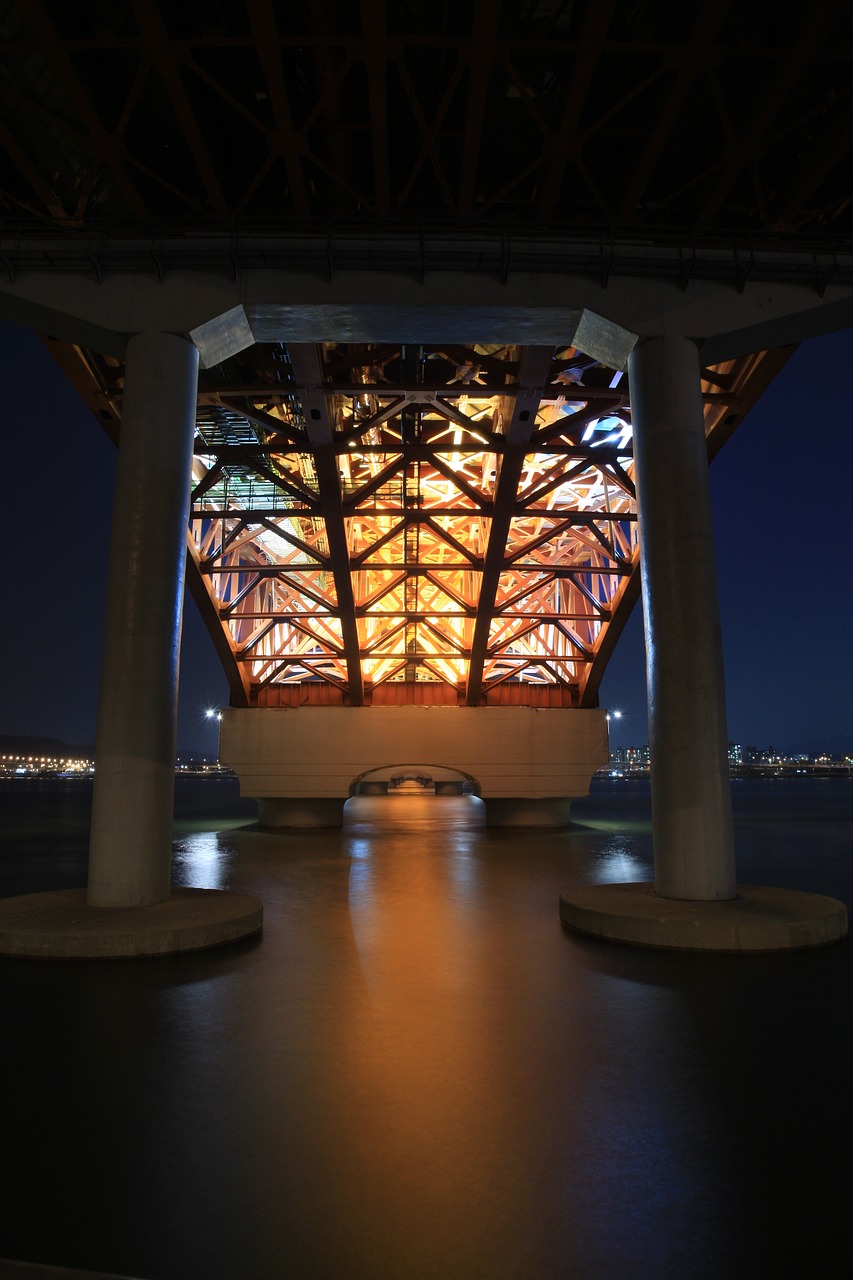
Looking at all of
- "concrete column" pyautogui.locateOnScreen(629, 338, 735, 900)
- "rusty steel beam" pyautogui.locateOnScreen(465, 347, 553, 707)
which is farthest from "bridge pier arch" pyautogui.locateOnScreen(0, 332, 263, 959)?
"rusty steel beam" pyautogui.locateOnScreen(465, 347, 553, 707)

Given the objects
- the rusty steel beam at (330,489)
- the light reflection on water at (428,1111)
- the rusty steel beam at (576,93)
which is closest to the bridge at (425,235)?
the rusty steel beam at (576,93)

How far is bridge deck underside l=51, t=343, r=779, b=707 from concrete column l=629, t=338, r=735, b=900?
5358 millimetres

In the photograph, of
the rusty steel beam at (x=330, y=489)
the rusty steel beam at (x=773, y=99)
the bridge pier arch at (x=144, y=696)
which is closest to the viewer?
the rusty steel beam at (x=773, y=99)

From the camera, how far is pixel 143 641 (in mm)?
12078

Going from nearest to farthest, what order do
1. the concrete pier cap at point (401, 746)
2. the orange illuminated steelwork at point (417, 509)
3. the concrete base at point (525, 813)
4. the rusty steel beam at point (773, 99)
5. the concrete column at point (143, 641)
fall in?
the rusty steel beam at point (773, 99) → the concrete column at point (143, 641) → the orange illuminated steelwork at point (417, 509) → the concrete pier cap at point (401, 746) → the concrete base at point (525, 813)

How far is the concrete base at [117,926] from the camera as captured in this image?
9.88 metres

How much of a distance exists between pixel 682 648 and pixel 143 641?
8.24m

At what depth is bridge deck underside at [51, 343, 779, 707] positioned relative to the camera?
19.7 metres

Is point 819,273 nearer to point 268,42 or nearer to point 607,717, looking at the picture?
point 268,42

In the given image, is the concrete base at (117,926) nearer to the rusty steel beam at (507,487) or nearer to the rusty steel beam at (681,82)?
the rusty steel beam at (507,487)

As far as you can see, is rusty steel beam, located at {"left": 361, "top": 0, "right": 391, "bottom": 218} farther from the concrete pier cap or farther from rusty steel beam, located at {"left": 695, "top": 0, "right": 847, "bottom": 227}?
the concrete pier cap

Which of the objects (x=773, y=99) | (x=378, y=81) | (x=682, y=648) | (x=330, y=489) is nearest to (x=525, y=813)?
(x=330, y=489)

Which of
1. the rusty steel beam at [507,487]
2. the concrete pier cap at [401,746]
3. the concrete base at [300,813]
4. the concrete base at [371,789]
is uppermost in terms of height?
the rusty steel beam at [507,487]

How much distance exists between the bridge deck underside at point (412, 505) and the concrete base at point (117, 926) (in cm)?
1202
